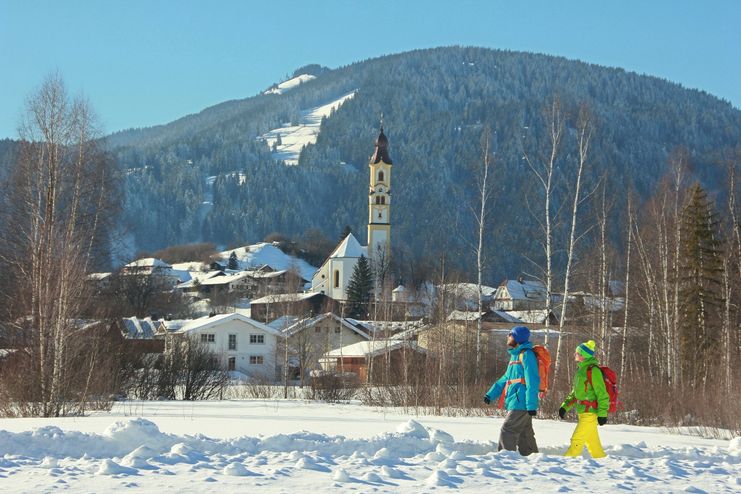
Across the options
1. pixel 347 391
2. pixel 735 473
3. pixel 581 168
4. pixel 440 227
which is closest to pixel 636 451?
pixel 735 473

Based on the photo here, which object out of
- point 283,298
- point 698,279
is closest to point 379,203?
point 283,298

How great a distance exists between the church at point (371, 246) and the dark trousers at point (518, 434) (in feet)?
288

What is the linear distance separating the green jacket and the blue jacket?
46 centimetres

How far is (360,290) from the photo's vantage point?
90000 millimetres

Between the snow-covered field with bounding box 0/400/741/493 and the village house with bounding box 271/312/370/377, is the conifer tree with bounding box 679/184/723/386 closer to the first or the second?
the snow-covered field with bounding box 0/400/741/493

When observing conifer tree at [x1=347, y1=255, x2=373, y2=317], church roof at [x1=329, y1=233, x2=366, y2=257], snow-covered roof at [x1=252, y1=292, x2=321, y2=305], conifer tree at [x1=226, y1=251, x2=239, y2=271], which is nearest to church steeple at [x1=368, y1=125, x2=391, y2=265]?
church roof at [x1=329, y1=233, x2=366, y2=257]

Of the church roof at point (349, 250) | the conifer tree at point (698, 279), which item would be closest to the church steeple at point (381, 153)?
the church roof at point (349, 250)

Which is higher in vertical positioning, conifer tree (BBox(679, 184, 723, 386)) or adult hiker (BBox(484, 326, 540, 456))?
conifer tree (BBox(679, 184, 723, 386))

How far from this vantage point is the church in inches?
4060

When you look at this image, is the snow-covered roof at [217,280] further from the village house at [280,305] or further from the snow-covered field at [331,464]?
the snow-covered field at [331,464]

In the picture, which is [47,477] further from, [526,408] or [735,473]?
[735,473]

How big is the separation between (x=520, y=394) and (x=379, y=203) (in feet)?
330

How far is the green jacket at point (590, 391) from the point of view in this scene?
9.69m

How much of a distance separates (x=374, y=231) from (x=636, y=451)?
322 ft
